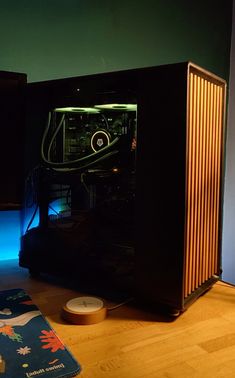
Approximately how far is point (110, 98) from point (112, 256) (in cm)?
39

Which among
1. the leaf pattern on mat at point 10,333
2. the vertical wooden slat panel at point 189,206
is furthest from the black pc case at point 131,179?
the leaf pattern on mat at point 10,333

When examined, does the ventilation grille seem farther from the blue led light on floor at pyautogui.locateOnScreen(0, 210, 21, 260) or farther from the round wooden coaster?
the blue led light on floor at pyautogui.locateOnScreen(0, 210, 21, 260)

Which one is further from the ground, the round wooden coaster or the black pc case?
the black pc case

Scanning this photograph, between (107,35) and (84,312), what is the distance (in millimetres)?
953

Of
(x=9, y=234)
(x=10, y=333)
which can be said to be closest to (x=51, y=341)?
(x=10, y=333)

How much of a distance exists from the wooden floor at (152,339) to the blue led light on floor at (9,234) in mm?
270

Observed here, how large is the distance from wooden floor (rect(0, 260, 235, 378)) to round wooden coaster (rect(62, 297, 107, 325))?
0.05ft

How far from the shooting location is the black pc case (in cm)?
82

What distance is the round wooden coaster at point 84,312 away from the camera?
818 mm

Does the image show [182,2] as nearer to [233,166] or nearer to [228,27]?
[228,27]

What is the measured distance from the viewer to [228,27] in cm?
165

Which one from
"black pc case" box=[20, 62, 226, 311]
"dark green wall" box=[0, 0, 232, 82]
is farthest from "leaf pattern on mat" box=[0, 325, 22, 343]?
"dark green wall" box=[0, 0, 232, 82]

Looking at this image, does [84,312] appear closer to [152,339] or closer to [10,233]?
[152,339]

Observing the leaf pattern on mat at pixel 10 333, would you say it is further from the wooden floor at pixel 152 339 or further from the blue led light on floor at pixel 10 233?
the blue led light on floor at pixel 10 233
